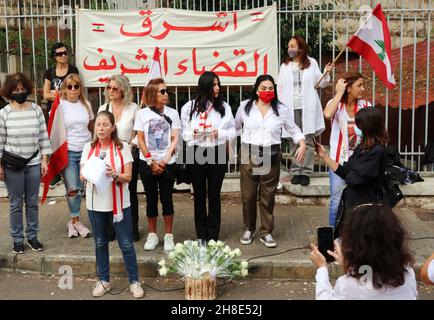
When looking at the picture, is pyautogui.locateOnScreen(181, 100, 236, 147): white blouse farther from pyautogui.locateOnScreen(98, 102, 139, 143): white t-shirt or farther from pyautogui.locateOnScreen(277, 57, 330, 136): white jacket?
pyautogui.locateOnScreen(277, 57, 330, 136): white jacket

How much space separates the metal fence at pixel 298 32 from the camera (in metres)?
8.29

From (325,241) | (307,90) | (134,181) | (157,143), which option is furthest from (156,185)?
(325,241)

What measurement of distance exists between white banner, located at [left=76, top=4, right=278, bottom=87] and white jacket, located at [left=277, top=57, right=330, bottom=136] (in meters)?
0.37

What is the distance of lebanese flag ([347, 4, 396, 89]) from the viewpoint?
23.6 ft

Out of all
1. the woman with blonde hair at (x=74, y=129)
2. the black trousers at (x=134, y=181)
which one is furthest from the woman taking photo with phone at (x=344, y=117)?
the woman with blonde hair at (x=74, y=129)

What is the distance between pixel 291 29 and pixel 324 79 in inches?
44.0

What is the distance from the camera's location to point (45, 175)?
6.78 m

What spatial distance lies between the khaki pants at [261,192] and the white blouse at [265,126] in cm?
23

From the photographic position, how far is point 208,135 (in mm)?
6488

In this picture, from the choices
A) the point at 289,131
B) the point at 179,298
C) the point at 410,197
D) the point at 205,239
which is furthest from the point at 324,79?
the point at 179,298

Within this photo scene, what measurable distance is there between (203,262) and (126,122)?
1.77 metres

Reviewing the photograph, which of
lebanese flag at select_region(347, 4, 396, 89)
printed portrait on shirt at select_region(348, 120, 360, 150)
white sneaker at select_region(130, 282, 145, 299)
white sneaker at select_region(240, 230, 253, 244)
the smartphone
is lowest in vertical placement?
white sneaker at select_region(130, 282, 145, 299)

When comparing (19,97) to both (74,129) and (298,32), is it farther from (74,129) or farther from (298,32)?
(298,32)

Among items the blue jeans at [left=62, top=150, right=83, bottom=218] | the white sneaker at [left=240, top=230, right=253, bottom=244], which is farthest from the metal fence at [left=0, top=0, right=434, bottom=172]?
the white sneaker at [left=240, top=230, right=253, bottom=244]
